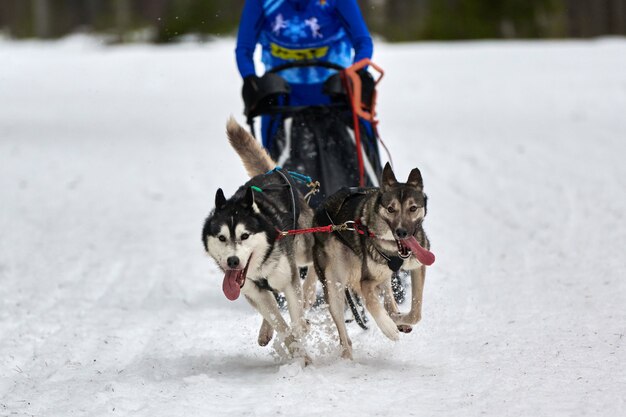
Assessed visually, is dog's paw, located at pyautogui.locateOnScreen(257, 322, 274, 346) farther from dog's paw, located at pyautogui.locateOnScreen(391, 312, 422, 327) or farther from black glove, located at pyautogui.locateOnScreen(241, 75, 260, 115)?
black glove, located at pyautogui.locateOnScreen(241, 75, 260, 115)

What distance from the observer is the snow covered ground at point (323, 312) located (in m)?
3.89

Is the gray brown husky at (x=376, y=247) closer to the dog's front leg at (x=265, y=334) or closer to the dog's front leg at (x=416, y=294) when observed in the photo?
the dog's front leg at (x=416, y=294)

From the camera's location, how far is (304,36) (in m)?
5.50

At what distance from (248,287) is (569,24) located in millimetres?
35210

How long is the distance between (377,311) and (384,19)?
1437 inches

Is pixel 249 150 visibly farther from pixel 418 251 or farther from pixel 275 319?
pixel 418 251

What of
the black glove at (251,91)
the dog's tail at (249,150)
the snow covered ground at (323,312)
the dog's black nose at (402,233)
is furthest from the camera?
the black glove at (251,91)

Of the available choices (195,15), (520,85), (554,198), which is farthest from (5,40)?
(554,198)

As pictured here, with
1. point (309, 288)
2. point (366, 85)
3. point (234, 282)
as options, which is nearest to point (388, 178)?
point (234, 282)

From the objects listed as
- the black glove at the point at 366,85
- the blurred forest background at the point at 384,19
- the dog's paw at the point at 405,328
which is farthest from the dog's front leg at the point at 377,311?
the blurred forest background at the point at 384,19

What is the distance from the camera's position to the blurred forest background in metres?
28.2

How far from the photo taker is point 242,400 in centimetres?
378

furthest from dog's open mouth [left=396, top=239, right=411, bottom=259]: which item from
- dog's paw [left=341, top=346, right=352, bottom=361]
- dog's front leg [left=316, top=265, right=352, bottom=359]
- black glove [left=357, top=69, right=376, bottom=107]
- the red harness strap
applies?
black glove [left=357, top=69, right=376, bottom=107]

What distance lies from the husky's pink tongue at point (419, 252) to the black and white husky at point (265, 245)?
622 millimetres
